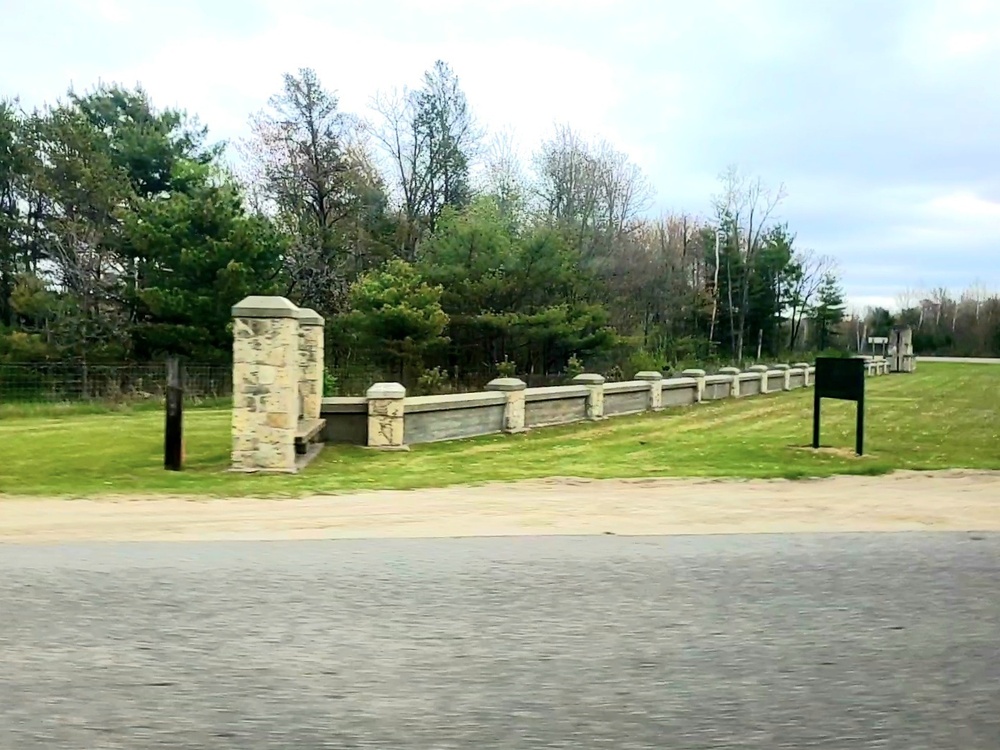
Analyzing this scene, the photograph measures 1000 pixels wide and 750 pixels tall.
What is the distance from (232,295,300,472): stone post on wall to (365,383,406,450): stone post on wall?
2.80 m

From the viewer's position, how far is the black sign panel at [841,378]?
46.8 ft

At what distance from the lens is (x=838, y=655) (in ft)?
14.6

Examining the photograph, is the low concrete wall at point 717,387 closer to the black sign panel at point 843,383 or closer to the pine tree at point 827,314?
the black sign panel at point 843,383

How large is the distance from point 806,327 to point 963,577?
62710mm

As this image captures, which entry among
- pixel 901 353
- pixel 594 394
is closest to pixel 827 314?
pixel 901 353

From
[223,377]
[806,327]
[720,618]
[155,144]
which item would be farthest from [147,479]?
[806,327]

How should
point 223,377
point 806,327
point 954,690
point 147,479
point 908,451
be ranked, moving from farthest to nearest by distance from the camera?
1. point 806,327
2. point 223,377
3. point 908,451
4. point 147,479
5. point 954,690

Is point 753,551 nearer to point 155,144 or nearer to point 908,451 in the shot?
point 908,451

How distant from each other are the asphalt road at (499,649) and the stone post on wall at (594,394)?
13869 mm

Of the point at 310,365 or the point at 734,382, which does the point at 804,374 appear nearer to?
the point at 734,382

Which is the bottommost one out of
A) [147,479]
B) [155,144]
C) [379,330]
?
[147,479]

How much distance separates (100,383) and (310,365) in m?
12.9

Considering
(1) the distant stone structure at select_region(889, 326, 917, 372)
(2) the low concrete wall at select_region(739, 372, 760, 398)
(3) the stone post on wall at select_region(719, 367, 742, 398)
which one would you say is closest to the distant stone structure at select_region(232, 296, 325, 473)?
(3) the stone post on wall at select_region(719, 367, 742, 398)

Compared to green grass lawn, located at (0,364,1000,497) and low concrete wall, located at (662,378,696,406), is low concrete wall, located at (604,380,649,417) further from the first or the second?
low concrete wall, located at (662,378,696,406)
